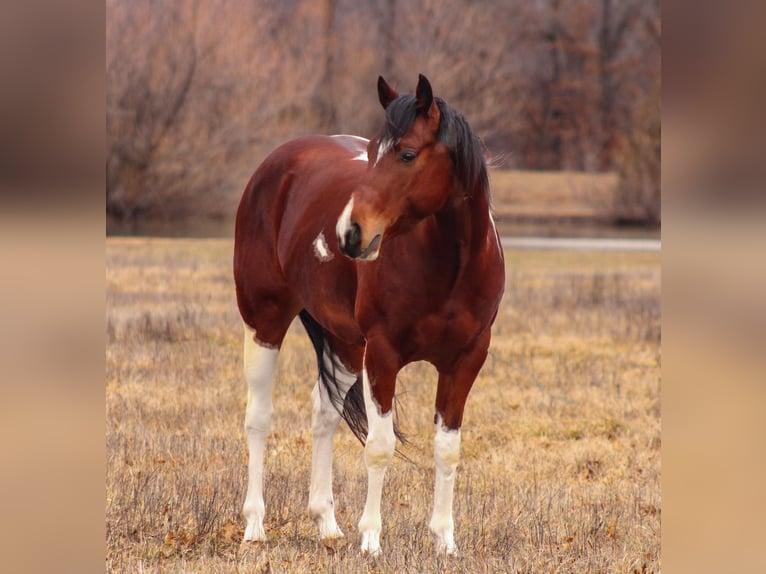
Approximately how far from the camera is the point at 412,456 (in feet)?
21.3

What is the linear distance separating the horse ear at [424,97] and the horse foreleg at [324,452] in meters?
1.77

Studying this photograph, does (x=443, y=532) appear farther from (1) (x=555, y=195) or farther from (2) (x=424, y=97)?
(1) (x=555, y=195)

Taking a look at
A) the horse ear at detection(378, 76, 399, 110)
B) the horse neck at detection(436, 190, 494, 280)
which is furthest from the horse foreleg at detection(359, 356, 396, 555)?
the horse ear at detection(378, 76, 399, 110)

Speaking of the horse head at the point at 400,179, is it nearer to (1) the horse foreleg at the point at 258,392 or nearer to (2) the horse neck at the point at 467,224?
(2) the horse neck at the point at 467,224

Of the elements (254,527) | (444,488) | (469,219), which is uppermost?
(469,219)

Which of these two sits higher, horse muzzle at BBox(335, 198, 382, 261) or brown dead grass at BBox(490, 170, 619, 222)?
brown dead grass at BBox(490, 170, 619, 222)

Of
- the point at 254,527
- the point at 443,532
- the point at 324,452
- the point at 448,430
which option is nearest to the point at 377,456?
the point at 448,430

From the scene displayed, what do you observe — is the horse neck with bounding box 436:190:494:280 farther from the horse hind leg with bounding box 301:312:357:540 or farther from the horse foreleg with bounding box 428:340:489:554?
the horse hind leg with bounding box 301:312:357:540

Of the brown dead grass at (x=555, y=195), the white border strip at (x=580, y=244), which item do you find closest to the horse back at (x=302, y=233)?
the white border strip at (x=580, y=244)

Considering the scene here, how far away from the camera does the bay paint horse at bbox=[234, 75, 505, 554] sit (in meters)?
3.76

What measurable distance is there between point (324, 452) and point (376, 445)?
0.78 metres

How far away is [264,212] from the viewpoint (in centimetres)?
529

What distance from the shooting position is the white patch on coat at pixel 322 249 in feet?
15.0

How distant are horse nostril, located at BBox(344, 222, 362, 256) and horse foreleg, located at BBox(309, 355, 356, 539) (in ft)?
5.14
